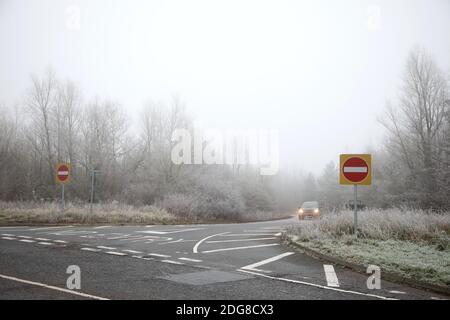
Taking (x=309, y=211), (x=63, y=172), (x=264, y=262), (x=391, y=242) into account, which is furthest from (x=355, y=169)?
(x=309, y=211)

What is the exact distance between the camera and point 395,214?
14.7 meters

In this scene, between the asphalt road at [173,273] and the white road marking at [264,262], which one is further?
the white road marking at [264,262]

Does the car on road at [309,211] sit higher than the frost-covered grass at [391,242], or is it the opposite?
the frost-covered grass at [391,242]

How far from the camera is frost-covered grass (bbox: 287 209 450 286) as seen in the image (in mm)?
8399

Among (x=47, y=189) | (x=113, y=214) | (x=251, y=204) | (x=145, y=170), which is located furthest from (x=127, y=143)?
(x=113, y=214)

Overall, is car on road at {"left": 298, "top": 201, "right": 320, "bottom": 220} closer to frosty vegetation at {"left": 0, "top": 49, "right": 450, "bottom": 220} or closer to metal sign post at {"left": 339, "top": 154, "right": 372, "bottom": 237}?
frosty vegetation at {"left": 0, "top": 49, "right": 450, "bottom": 220}

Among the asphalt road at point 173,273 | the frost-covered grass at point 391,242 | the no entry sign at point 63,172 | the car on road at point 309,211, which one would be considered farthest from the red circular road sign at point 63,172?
the car on road at point 309,211

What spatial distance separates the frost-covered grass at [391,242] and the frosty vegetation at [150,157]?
19192mm

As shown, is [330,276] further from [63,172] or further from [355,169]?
[63,172]

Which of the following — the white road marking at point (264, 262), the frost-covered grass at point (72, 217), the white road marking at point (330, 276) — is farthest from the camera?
the frost-covered grass at point (72, 217)

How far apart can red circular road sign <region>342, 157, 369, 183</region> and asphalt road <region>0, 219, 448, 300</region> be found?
9.55 ft

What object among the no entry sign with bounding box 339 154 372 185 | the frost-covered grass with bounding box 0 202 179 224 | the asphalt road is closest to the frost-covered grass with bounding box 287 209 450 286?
the asphalt road

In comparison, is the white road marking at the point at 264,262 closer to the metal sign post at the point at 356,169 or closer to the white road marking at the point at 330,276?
the white road marking at the point at 330,276

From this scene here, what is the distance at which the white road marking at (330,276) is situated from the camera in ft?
→ 24.2
